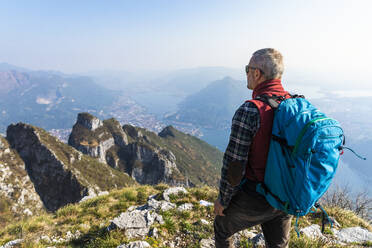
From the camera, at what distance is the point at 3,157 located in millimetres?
63875

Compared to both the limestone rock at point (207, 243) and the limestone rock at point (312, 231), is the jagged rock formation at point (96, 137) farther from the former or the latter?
the limestone rock at point (312, 231)

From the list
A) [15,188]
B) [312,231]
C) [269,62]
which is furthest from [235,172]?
[15,188]

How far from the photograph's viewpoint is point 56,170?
65000 mm

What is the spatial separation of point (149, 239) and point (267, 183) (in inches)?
138

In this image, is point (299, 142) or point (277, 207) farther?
point (277, 207)

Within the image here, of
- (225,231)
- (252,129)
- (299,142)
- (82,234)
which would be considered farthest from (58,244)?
(299,142)

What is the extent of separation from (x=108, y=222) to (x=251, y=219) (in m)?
4.75

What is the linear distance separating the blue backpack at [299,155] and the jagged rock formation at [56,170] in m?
64.7

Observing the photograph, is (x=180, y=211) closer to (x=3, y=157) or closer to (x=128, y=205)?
(x=128, y=205)

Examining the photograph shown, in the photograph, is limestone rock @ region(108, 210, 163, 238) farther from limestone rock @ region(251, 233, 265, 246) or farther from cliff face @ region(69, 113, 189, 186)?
cliff face @ region(69, 113, 189, 186)

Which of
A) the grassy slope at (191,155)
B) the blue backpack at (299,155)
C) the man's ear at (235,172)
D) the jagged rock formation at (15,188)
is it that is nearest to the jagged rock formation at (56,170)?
the jagged rock formation at (15,188)

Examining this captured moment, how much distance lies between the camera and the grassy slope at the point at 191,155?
372ft

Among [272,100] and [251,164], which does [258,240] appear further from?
[272,100]

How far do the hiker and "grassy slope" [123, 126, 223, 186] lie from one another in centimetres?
9852
